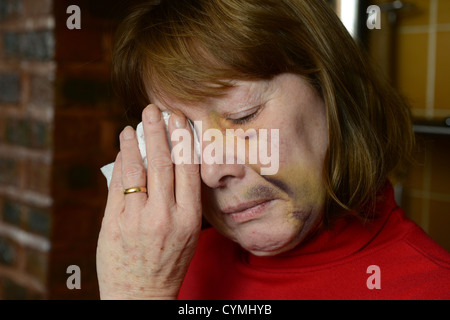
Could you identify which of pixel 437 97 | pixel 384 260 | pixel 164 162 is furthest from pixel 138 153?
pixel 437 97

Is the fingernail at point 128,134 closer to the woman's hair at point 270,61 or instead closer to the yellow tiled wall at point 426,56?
the woman's hair at point 270,61

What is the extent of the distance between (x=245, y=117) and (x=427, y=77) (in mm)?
1210

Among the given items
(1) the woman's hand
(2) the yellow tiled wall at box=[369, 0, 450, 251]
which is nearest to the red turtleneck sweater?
(1) the woman's hand

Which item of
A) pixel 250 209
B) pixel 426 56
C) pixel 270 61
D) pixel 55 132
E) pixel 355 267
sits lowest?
pixel 355 267

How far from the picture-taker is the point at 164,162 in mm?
820

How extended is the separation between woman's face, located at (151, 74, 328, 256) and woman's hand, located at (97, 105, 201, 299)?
0.04 m

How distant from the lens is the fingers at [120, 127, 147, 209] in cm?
83

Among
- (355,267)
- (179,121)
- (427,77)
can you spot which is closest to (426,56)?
(427,77)

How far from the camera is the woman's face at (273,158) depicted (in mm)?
800

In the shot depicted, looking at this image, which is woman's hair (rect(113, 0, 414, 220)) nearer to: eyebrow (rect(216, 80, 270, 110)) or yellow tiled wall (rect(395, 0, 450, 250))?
eyebrow (rect(216, 80, 270, 110))

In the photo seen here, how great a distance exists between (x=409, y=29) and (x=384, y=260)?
3.99ft

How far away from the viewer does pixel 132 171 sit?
2.76 ft

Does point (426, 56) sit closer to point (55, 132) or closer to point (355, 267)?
point (355, 267)

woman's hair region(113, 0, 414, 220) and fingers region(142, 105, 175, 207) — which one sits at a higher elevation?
woman's hair region(113, 0, 414, 220)
